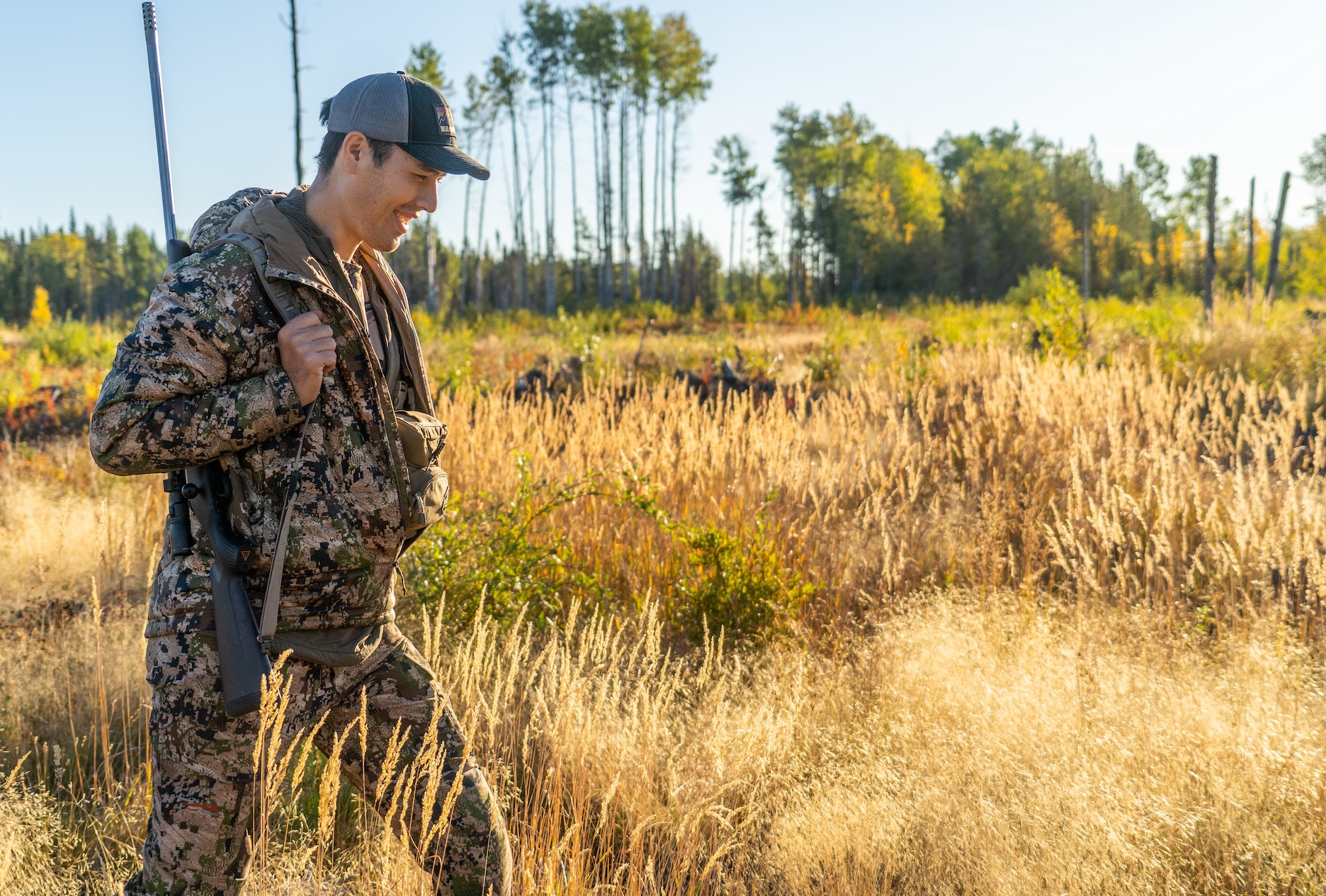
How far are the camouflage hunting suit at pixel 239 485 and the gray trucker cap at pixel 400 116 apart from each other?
0.24 meters

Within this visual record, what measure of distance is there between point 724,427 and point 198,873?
3.45 metres

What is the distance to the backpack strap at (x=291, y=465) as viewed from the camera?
157 cm

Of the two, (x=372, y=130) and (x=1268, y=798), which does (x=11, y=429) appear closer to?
(x=372, y=130)

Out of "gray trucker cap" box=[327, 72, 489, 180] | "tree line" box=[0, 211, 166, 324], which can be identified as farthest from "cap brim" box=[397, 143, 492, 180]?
"tree line" box=[0, 211, 166, 324]

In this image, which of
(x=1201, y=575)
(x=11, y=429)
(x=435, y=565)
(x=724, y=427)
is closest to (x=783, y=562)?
(x=724, y=427)

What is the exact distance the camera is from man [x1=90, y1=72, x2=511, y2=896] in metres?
1.54

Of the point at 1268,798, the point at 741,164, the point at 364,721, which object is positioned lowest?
the point at 1268,798

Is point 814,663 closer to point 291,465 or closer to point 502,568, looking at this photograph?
point 502,568

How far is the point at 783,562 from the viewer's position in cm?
407

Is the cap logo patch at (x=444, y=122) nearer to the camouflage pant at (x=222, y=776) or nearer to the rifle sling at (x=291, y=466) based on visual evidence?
the rifle sling at (x=291, y=466)

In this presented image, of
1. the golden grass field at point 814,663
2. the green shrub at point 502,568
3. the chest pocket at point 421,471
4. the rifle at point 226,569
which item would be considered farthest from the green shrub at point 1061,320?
the rifle at point 226,569

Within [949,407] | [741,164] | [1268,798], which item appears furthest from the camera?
[741,164]

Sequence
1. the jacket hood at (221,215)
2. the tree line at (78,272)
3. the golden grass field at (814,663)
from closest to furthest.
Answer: the jacket hood at (221,215) < the golden grass field at (814,663) < the tree line at (78,272)

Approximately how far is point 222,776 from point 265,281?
2.97 ft
